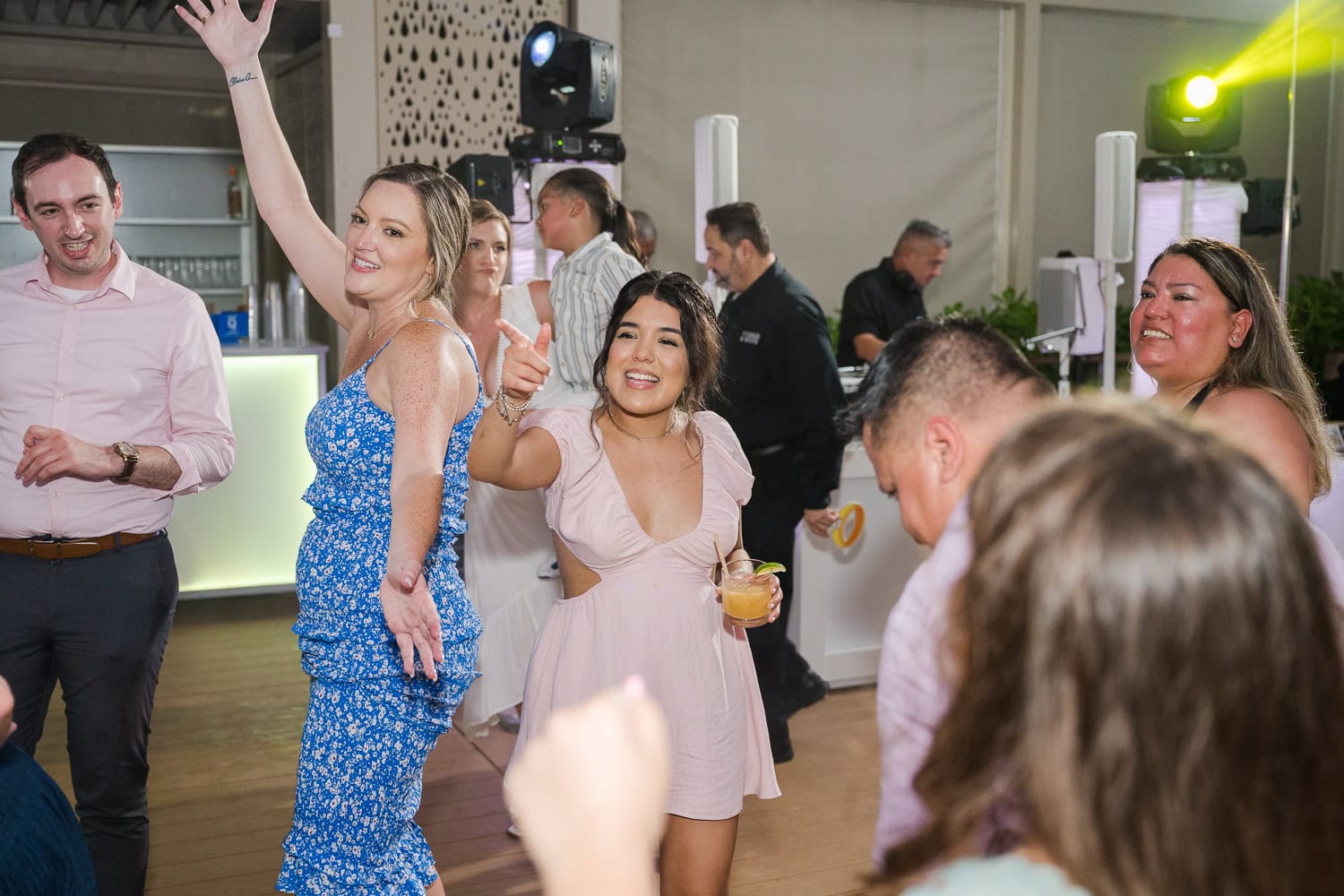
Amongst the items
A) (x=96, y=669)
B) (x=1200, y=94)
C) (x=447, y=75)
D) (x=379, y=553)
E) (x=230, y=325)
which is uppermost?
(x=447, y=75)

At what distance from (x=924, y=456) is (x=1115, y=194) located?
3472mm

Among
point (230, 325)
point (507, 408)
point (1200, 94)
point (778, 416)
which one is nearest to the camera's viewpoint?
point (507, 408)

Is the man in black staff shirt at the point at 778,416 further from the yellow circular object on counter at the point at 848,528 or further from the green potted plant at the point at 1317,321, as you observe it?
the green potted plant at the point at 1317,321

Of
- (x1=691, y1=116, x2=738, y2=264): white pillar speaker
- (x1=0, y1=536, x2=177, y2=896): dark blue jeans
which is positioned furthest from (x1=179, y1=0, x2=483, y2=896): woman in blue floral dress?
(x1=691, y1=116, x2=738, y2=264): white pillar speaker

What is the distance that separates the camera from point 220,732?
414cm

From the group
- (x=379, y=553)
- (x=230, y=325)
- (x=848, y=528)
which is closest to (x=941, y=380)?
(x=379, y=553)

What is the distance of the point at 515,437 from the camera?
215 centimetres

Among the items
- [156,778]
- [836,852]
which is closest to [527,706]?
[836,852]

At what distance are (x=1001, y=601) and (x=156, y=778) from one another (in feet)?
11.7

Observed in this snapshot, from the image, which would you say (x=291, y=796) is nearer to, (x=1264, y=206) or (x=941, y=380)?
(x=941, y=380)

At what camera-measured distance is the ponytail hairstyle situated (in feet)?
12.6

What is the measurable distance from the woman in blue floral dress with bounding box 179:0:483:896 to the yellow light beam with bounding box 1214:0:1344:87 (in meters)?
8.77

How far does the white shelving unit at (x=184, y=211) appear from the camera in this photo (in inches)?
336

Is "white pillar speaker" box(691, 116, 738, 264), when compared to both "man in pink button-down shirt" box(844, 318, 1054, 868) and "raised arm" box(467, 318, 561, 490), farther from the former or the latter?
"man in pink button-down shirt" box(844, 318, 1054, 868)
